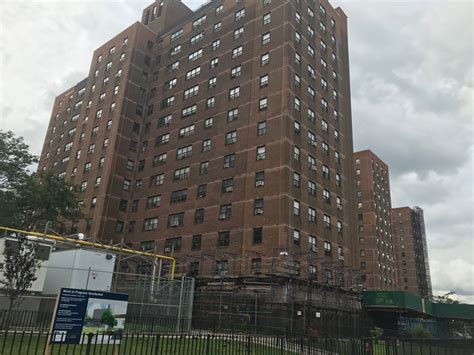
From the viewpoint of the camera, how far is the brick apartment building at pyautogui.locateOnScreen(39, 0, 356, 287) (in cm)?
3962

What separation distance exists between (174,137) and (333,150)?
66.1 ft

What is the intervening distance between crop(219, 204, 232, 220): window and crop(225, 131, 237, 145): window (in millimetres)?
7399

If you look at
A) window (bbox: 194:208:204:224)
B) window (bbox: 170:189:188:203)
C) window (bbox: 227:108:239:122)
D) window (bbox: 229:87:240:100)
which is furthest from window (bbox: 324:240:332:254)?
window (bbox: 229:87:240:100)

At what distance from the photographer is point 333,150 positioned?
48.3 m

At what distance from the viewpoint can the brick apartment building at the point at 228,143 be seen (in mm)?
39625

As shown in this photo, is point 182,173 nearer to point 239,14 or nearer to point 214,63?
point 214,63

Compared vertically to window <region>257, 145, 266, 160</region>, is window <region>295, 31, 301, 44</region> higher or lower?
higher

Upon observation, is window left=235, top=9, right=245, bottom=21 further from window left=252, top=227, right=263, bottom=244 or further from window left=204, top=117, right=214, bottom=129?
window left=252, top=227, right=263, bottom=244

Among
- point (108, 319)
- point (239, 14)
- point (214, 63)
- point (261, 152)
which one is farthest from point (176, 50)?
point (108, 319)

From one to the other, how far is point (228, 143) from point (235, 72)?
9392mm

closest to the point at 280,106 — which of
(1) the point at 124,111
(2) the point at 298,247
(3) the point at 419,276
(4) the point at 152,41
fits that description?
(2) the point at 298,247

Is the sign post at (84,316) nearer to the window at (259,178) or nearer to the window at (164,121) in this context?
the window at (259,178)

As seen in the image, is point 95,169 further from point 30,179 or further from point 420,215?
point 420,215

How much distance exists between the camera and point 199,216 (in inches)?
1757
